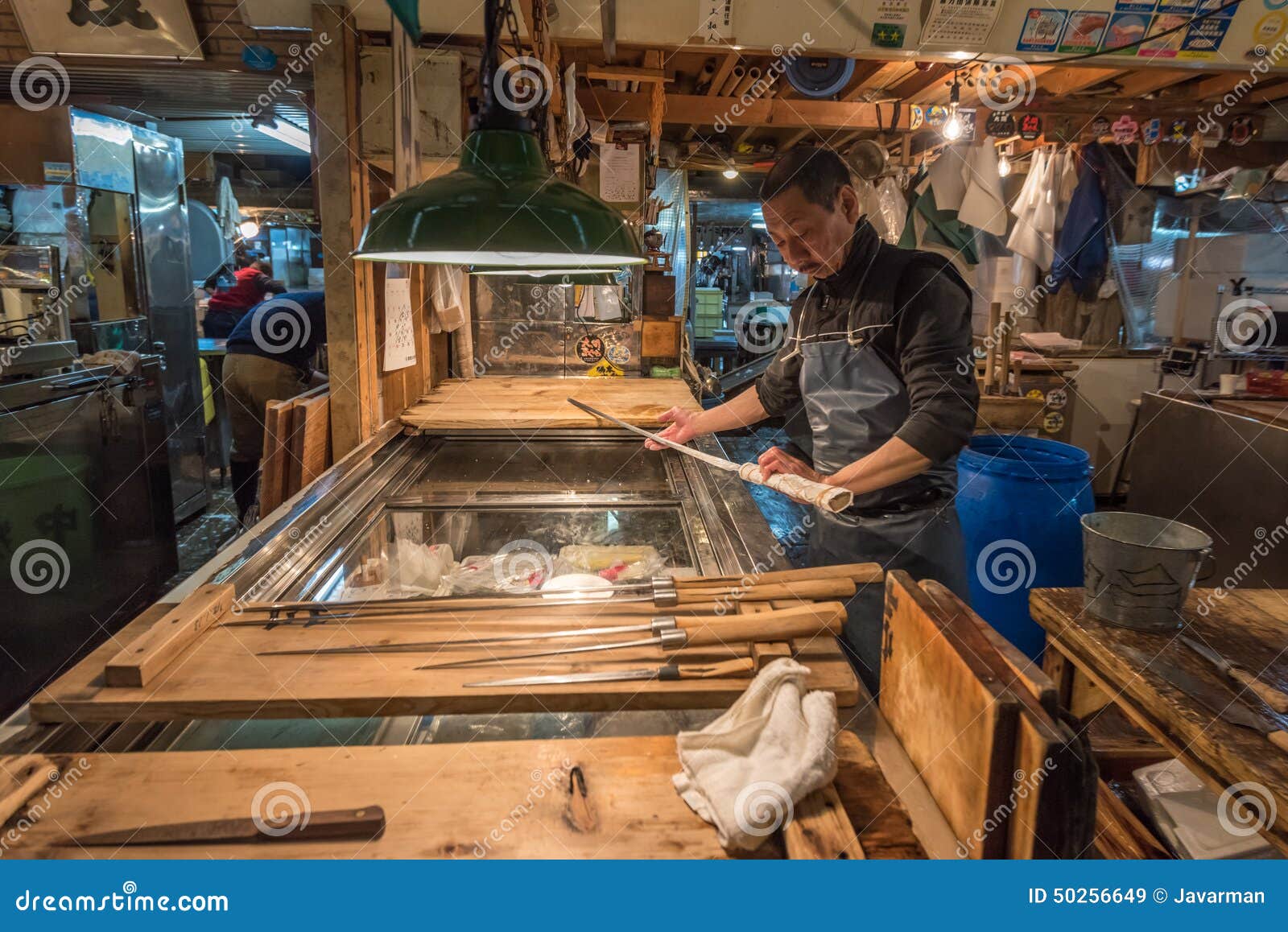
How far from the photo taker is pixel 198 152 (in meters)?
9.56

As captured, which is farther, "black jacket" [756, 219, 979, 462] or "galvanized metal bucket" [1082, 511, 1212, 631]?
"black jacket" [756, 219, 979, 462]

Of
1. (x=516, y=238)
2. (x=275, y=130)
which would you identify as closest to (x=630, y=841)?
(x=516, y=238)

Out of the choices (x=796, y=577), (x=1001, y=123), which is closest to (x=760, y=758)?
(x=796, y=577)

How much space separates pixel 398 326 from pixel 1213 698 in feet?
11.5

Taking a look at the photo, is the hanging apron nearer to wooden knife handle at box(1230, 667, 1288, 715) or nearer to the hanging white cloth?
wooden knife handle at box(1230, 667, 1288, 715)

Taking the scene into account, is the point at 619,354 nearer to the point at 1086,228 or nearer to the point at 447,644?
the point at 1086,228

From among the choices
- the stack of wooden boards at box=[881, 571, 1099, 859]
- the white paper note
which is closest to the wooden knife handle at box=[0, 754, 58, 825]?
the stack of wooden boards at box=[881, 571, 1099, 859]

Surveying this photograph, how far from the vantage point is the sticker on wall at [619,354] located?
5.66 metres

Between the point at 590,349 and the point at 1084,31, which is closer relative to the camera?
the point at 1084,31

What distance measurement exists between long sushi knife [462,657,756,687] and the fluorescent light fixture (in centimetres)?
623

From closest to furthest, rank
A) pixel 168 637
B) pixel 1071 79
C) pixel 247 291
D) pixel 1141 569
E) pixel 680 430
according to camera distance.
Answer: pixel 168 637 → pixel 1141 569 → pixel 680 430 → pixel 1071 79 → pixel 247 291

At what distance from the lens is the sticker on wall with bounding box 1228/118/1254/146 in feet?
18.5

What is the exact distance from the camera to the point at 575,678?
4.57 ft

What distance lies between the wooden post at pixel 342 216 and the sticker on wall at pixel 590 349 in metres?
2.38
